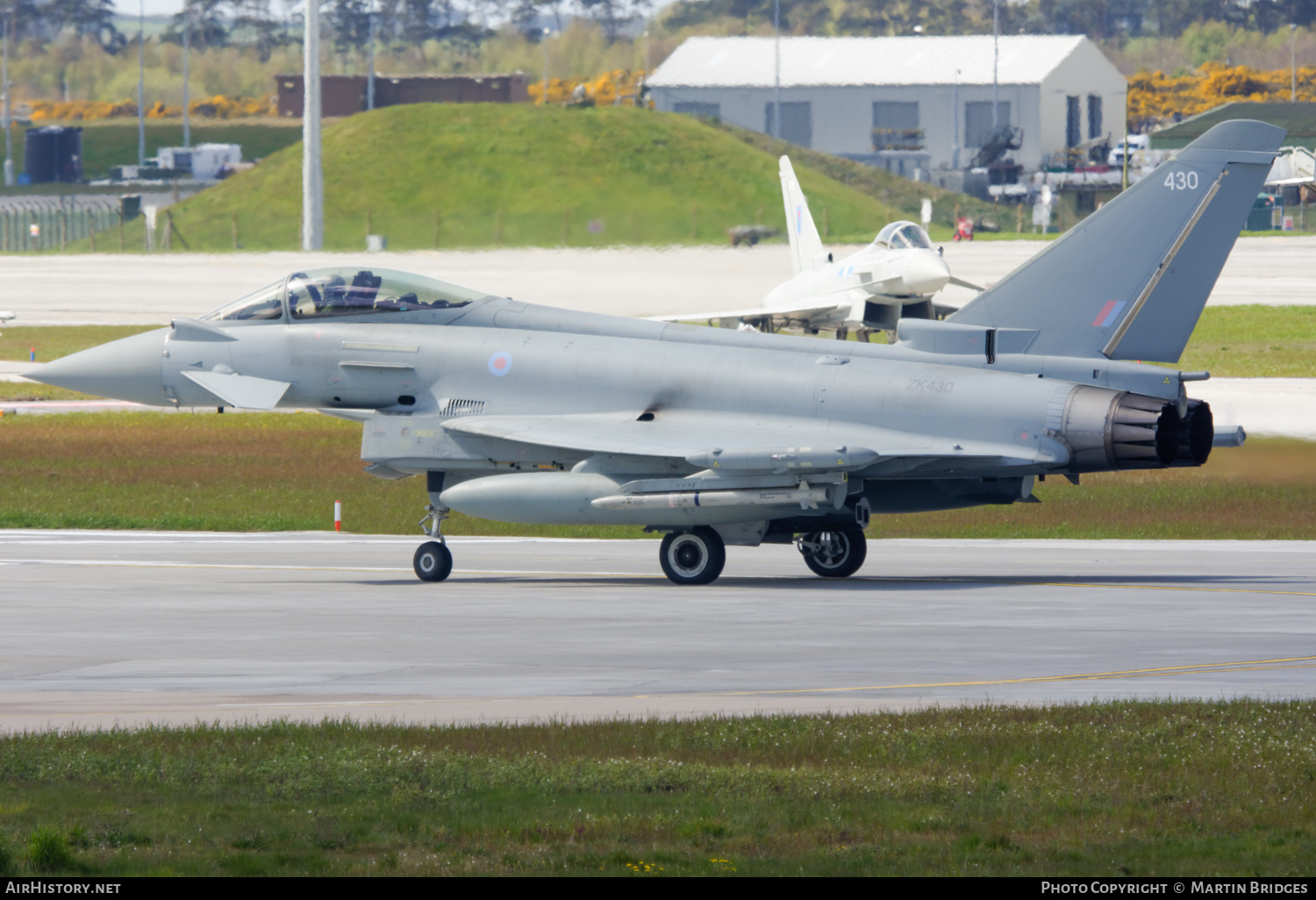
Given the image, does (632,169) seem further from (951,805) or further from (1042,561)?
(951,805)

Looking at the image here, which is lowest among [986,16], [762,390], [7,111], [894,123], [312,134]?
[762,390]

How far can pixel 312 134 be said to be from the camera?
7519 centimetres

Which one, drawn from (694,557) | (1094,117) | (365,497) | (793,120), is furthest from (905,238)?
(1094,117)

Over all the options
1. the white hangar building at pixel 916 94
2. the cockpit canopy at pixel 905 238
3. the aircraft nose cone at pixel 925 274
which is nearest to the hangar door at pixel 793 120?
the white hangar building at pixel 916 94

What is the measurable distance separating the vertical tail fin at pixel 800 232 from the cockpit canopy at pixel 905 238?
13.9 feet

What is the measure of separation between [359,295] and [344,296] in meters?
0.19

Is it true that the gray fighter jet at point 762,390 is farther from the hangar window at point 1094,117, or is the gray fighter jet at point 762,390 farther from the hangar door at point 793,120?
the hangar window at point 1094,117

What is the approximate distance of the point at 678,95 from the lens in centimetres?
12469

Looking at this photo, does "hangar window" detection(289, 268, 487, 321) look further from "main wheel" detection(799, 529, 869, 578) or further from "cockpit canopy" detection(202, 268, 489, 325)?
"main wheel" detection(799, 529, 869, 578)

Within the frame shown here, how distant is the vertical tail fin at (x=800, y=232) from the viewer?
174 feet

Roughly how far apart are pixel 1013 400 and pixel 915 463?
1258mm

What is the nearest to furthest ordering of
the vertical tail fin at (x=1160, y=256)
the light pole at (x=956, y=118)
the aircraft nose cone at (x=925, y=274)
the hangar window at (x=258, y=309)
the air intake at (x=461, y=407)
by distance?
the vertical tail fin at (x=1160, y=256) → the air intake at (x=461, y=407) → the hangar window at (x=258, y=309) → the aircraft nose cone at (x=925, y=274) → the light pole at (x=956, y=118)

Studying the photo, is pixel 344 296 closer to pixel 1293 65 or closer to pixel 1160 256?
pixel 1160 256

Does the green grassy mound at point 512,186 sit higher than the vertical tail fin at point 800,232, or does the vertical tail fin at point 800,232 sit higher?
the green grassy mound at point 512,186
